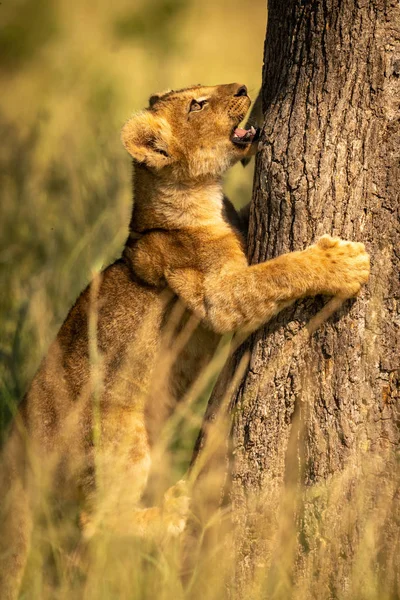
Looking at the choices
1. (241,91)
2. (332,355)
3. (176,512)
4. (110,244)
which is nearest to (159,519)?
(176,512)

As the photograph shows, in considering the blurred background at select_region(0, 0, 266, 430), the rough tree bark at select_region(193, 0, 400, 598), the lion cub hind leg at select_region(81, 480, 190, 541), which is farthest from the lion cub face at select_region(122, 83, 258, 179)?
the lion cub hind leg at select_region(81, 480, 190, 541)

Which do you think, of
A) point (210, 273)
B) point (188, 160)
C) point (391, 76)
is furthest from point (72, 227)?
point (391, 76)

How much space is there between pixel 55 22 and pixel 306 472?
33.9 feet

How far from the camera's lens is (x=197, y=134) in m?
5.25

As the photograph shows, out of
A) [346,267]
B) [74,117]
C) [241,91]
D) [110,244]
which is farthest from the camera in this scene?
[74,117]

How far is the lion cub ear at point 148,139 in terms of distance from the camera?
5.05 m

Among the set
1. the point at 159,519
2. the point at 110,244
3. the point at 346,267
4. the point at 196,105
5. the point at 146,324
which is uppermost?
the point at 196,105

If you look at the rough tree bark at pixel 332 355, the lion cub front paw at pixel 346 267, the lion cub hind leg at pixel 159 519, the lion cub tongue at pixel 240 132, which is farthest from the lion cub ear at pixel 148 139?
the lion cub hind leg at pixel 159 519

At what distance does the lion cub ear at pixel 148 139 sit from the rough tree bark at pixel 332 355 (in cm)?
111

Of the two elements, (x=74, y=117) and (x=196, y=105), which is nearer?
(x=196, y=105)

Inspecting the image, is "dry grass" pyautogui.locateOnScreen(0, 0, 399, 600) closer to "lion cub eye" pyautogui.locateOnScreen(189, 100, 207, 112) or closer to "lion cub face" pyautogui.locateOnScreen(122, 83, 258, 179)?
"lion cub face" pyautogui.locateOnScreen(122, 83, 258, 179)

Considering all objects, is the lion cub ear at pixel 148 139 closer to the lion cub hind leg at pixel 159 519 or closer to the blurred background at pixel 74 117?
the blurred background at pixel 74 117

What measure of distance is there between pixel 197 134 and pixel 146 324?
130 centimetres

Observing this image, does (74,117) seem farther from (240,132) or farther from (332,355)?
(332,355)
